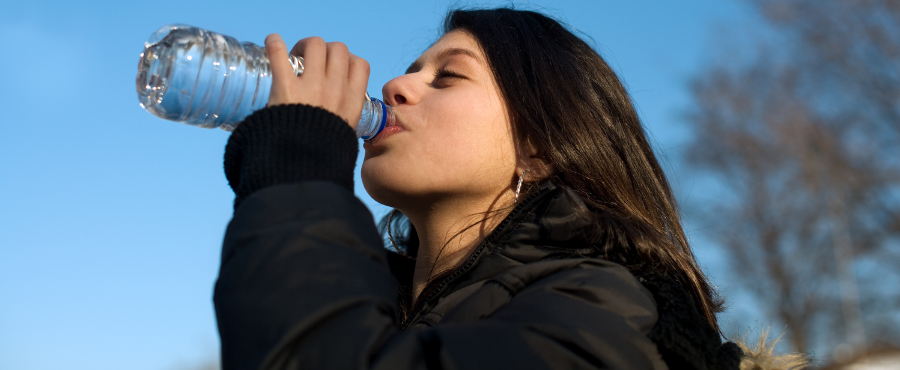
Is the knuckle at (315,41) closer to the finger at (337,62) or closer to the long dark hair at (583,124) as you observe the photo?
the finger at (337,62)

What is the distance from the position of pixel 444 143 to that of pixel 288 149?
2.71 feet

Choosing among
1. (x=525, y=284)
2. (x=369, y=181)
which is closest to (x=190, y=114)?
(x=369, y=181)

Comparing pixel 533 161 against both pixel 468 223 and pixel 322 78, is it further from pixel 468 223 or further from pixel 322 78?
pixel 322 78

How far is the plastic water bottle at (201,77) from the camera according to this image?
2.08 metres

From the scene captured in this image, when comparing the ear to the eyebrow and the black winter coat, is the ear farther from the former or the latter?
the black winter coat

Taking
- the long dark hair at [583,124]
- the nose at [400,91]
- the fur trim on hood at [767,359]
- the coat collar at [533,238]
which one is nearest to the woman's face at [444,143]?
the nose at [400,91]

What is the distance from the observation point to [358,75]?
180 centimetres

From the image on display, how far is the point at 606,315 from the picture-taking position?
146 centimetres

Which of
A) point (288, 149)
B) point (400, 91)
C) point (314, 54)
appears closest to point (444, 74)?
point (400, 91)

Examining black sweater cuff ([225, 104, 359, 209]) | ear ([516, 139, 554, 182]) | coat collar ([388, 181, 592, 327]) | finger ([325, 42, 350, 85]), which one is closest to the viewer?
black sweater cuff ([225, 104, 359, 209])

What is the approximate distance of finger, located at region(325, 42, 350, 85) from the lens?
5.60ft

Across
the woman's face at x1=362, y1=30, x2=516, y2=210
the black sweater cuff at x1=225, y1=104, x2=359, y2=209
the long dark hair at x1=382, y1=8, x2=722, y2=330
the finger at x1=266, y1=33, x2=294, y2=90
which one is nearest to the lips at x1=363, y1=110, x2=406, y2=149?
the woman's face at x1=362, y1=30, x2=516, y2=210

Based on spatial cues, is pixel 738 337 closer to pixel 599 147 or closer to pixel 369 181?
pixel 599 147

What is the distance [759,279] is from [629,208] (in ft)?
44.7
